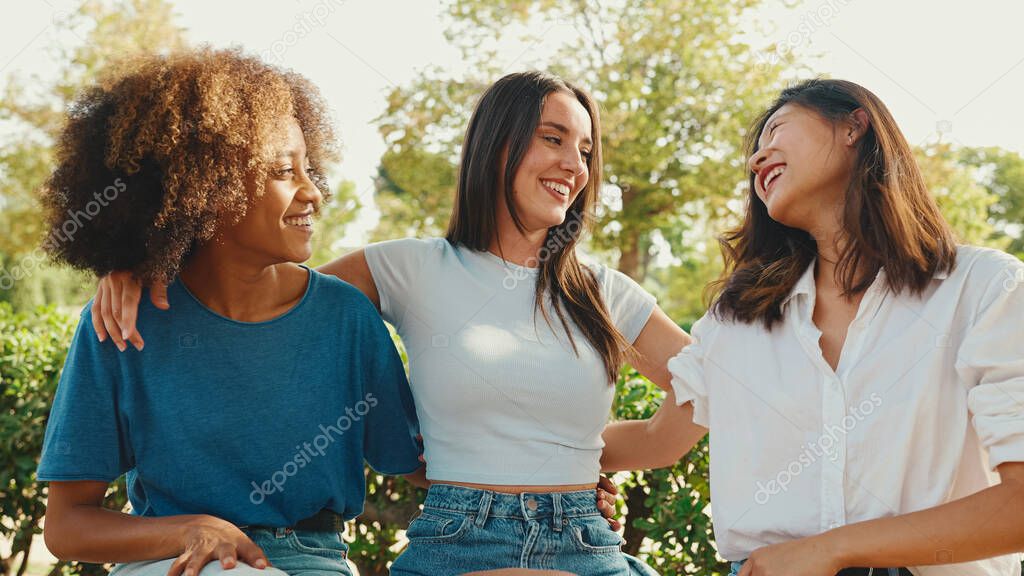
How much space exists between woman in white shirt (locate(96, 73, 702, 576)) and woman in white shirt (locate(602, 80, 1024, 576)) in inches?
16.6

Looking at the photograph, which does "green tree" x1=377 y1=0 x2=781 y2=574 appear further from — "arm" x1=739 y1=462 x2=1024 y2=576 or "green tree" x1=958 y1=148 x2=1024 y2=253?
"green tree" x1=958 y1=148 x2=1024 y2=253

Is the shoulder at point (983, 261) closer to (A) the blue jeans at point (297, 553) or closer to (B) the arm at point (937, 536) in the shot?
(B) the arm at point (937, 536)

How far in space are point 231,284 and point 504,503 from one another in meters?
0.97

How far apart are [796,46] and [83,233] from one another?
18381mm

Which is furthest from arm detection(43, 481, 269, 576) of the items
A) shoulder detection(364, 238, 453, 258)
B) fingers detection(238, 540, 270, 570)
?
shoulder detection(364, 238, 453, 258)

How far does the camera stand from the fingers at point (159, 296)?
2.37 metres

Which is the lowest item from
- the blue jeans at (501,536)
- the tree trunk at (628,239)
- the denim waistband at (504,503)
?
the blue jeans at (501,536)

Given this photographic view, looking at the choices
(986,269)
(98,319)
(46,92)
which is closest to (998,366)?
(986,269)

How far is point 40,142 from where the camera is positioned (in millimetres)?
15617

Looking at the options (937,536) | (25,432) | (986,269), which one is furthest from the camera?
(25,432)

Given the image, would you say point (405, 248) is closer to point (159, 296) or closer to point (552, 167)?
point (552, 167)

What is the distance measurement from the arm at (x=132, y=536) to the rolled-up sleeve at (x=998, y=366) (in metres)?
1.62

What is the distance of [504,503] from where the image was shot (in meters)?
2.59

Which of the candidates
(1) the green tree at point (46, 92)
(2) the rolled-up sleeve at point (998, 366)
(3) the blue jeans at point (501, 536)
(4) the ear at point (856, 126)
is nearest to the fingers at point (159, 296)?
(3) the blue jeans at point (501, 536)
